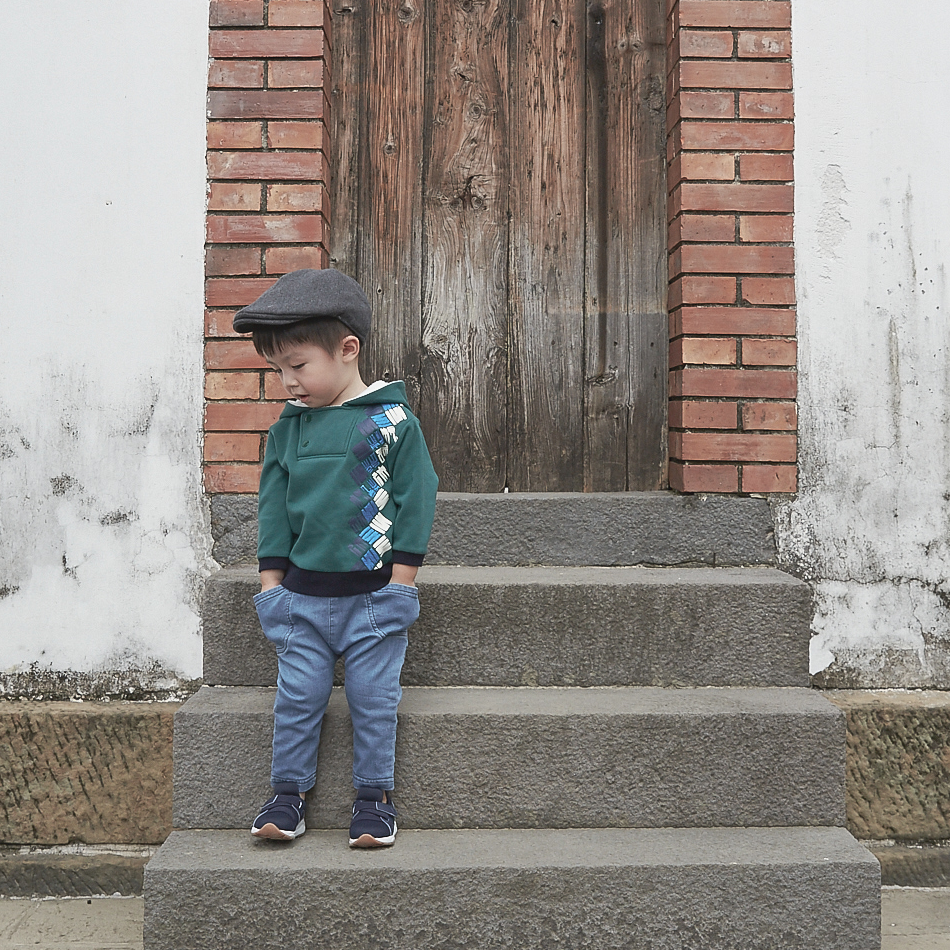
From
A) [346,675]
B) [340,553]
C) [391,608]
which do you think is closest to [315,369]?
[340,553]

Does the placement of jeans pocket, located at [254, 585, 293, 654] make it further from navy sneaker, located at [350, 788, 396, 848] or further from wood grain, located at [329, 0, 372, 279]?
wood grain, located at [329, 0, 372, 279]

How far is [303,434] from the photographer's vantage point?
89.5 inches

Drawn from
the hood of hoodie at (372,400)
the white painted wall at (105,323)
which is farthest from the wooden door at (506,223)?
the hood of hoodie at (372,400)

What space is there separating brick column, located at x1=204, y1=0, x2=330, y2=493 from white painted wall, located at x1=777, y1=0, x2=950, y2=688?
163 centimetres

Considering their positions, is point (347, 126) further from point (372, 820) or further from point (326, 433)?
point (372, 820)

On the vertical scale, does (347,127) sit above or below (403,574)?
above

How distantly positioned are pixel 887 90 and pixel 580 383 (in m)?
1.40

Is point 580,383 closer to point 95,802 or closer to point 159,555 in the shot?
point 159,555

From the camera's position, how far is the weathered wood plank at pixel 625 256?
329 cm

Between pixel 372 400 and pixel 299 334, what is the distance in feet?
0.81

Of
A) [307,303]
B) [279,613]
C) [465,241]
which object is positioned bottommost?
[279,613]

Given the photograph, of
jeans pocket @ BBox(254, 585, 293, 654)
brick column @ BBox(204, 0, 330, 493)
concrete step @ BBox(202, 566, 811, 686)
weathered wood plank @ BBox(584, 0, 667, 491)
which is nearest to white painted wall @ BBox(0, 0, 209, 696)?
brick column @ BBox(204, 0, 330, 493)

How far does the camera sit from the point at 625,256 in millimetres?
3299

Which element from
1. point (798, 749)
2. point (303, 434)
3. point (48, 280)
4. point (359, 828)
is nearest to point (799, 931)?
point (798, 749)
